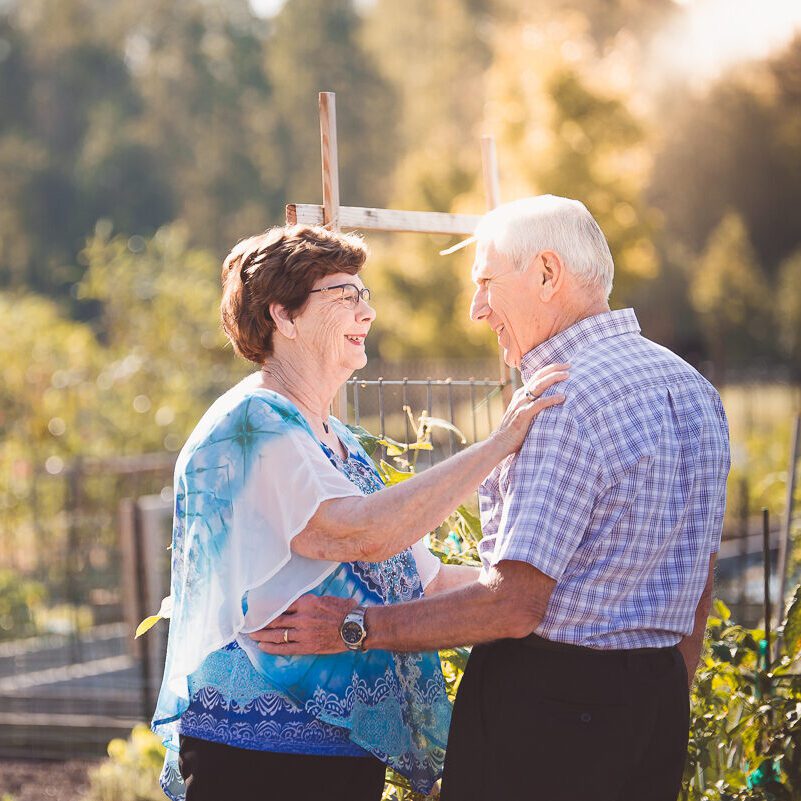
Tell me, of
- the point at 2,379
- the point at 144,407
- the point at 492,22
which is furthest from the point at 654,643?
the point at 492,22

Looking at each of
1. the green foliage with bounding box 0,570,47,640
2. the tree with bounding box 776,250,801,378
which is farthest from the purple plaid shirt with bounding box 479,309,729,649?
the tree with bounding box 776,250,801,378

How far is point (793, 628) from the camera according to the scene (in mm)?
3115

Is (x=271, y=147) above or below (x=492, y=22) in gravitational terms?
below

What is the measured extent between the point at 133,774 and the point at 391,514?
3.09 meters

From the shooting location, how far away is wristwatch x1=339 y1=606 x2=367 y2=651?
213cm

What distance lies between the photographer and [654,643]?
2068 millimetres

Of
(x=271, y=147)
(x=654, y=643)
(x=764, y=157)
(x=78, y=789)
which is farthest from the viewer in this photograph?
(x=271, y=147)

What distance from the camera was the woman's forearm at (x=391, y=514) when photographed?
210cm

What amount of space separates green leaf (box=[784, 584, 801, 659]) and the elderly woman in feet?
3.95

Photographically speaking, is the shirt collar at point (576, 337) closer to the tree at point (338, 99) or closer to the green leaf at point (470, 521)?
the green leaf at point (470, 521)

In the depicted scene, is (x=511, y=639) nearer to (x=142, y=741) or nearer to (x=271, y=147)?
(x=142, y=741)

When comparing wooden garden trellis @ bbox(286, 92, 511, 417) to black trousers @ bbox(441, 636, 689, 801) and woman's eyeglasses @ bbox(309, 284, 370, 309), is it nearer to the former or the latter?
woman's eyeglasses @ bbox(309, 284, 370, 309)

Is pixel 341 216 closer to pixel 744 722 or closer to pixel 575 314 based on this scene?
pixel 575 314

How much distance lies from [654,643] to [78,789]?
3.96 metres
